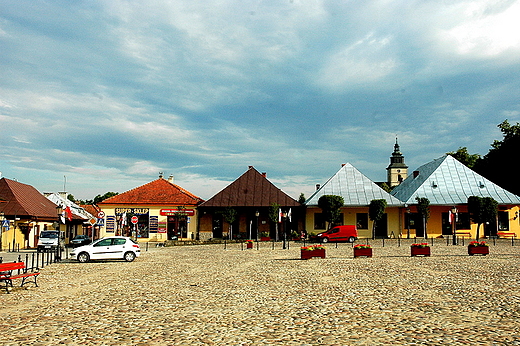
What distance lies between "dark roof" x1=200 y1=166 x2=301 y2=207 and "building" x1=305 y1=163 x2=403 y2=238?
2.55 meters

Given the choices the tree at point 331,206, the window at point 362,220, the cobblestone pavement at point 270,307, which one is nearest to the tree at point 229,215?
the tree at point 331,206

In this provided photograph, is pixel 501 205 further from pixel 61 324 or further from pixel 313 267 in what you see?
pixel 61 324

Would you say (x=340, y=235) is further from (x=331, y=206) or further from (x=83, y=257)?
(x=83, y=257)

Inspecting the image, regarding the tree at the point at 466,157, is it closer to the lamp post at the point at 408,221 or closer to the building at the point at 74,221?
the lamp post at the point at 408,221

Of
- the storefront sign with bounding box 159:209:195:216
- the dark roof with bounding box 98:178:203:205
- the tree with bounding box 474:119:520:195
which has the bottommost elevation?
the storefront sign with bounding box 159:209:195:216

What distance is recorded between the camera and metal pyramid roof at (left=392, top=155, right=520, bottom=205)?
4656 cm

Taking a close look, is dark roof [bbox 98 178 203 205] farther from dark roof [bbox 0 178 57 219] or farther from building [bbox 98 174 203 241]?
dark roof [bbox 0 178 57 219]

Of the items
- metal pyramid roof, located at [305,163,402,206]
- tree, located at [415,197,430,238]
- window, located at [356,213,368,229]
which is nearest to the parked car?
metal pyramid roof, located at [305,163,402,206]

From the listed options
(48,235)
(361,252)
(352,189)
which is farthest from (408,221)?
(48,235)

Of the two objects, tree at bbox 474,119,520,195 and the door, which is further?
tree at bbox 474,119,520,195

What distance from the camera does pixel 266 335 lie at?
806 centimetres

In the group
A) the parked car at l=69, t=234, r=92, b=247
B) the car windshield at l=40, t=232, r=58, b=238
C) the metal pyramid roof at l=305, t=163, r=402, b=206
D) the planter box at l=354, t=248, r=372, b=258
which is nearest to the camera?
the planter box at l=354, t=248, r=372, b=258

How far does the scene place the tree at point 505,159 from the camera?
177 ft

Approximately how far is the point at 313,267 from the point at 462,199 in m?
33.1
